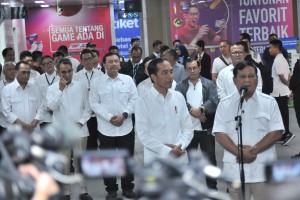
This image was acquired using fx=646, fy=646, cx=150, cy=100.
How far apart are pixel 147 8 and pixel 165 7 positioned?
2.14 feet

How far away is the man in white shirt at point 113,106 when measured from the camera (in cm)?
709

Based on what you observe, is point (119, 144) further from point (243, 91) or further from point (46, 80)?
point (243, 91)

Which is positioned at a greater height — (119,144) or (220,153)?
(119,144)

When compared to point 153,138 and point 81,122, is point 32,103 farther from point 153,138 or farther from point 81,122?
point 153,138

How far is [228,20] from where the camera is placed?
50.8 ft

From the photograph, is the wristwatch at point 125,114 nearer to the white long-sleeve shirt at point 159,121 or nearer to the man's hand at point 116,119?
the man's hand at point 116,119

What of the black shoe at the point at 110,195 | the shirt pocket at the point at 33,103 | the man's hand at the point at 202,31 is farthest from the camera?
the man's hand at the point at 202,31

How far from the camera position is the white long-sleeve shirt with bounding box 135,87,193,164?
5.39m

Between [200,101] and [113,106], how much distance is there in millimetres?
971

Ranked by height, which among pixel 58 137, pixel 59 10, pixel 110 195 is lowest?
pixel 110 195

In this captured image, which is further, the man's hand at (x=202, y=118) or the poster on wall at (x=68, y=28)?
the poster on wall at (x=68, y=28)

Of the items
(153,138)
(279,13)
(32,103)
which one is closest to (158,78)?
(153,138)

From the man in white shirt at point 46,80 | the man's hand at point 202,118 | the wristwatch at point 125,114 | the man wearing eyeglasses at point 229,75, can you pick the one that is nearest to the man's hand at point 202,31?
the man in white shirt at point 46,80

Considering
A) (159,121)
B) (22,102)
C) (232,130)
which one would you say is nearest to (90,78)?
(22,102)
